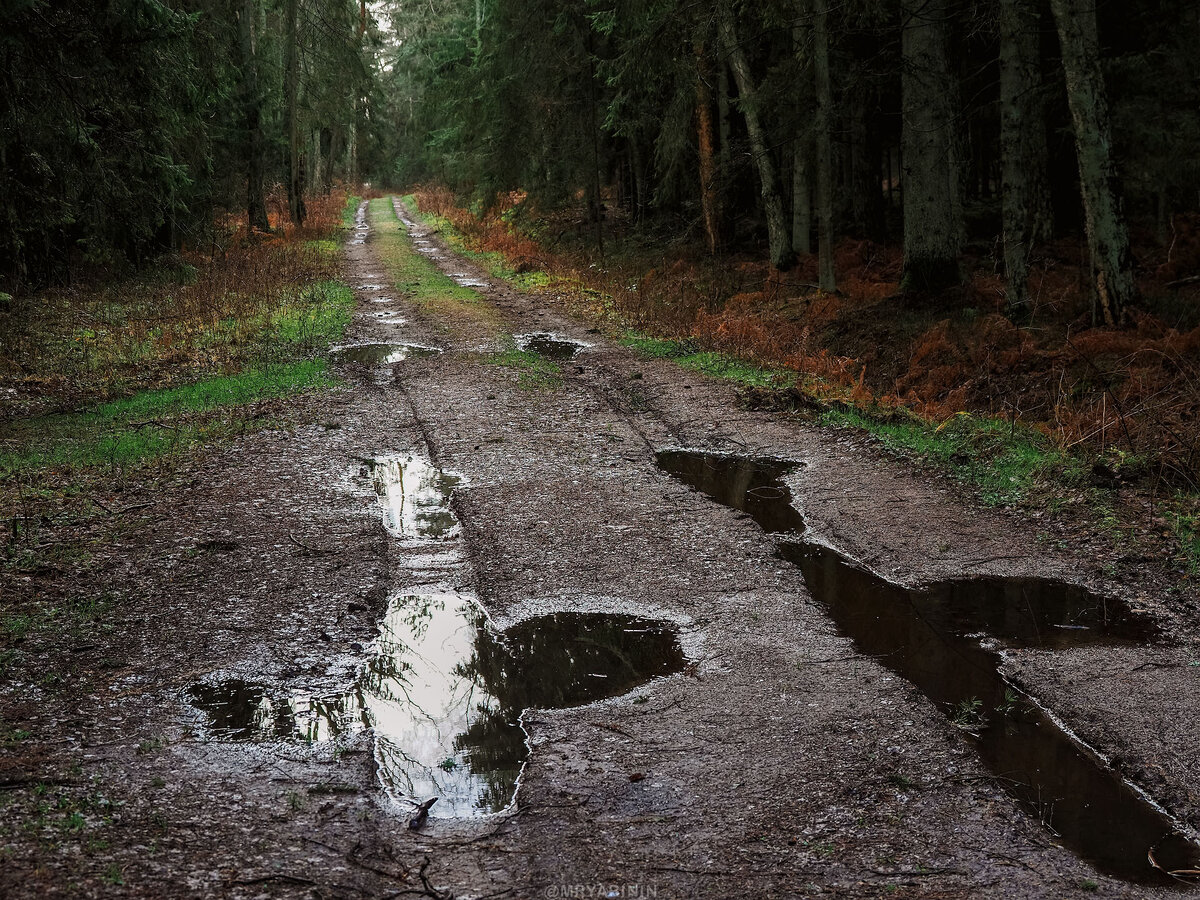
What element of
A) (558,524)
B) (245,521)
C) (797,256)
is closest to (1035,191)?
(797,256)

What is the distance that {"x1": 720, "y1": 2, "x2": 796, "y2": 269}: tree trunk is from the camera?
640 inches

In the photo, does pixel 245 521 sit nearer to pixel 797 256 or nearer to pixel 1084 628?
pixel 1084 628

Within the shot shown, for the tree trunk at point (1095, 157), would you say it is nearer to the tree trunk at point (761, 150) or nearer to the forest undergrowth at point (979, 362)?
the forest undergrowth at point (979, 362)

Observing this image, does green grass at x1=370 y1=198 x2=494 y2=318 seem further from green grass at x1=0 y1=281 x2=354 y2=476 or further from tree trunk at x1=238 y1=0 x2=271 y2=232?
green grass at x1=0 y1=281 x2=354 y2=476

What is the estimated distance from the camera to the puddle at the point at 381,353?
42.4 ft

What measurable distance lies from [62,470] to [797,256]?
45.4 ft

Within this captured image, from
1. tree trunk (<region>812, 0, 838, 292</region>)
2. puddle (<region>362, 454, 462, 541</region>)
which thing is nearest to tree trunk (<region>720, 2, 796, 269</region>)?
tree trunk (<region>812, 0, 838, 292</region>)

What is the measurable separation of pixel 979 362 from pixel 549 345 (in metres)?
6.17

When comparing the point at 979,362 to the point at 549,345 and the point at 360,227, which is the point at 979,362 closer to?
the point at 549,345

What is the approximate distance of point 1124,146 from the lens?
17.3 meters

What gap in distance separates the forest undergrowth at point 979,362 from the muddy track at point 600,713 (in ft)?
2.15

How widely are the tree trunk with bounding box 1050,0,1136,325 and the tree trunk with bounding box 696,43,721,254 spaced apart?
7812mm

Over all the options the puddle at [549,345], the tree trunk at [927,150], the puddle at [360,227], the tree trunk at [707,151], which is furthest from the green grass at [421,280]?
the tree trunk at [927,150]

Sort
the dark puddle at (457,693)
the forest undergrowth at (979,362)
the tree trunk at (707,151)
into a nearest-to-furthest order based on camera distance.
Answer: the dark puddle at (457,693) → the forest undergrowth at (979,362) → the tree trunk at (707,151)
